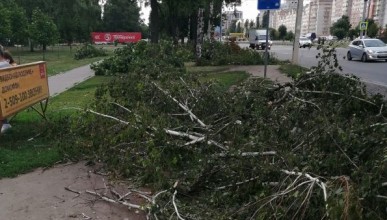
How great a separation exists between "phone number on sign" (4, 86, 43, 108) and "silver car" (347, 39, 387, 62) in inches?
845

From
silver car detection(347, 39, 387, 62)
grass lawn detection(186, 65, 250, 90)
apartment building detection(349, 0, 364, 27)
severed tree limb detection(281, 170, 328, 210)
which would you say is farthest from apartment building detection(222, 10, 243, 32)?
apartment building detection(349, 0, 364, 27)

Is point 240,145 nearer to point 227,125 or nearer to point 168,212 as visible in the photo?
point 227,125

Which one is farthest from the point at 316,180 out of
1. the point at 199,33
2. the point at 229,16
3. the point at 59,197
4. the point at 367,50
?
the point at 229,16

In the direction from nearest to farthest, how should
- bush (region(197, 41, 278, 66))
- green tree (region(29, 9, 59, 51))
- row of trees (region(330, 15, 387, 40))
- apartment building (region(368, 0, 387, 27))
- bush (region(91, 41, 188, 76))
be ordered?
bush (region(91, 41, 188, 76)) → bush (region(197, 41, 278, 66)) → green tree (region(29, 9, 59, 51)) → row of trees (region(330, 15, 387, 40)) → apartment building (region(368, 0, 387, 27))

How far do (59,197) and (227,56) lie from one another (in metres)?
18.9

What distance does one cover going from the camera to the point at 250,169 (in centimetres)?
386

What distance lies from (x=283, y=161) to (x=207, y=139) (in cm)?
120

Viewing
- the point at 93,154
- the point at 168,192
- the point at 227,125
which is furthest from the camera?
the point at 93,154

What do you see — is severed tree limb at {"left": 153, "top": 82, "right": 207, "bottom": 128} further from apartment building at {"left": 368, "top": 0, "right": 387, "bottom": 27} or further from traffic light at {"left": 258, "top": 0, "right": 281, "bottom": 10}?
apartment building at {"left": 368, "top": 0, "right": 387, "bottom": 27}

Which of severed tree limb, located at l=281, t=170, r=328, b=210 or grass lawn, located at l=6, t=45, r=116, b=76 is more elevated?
severed tree limb, located at l=281, t=170, r=328, b=210

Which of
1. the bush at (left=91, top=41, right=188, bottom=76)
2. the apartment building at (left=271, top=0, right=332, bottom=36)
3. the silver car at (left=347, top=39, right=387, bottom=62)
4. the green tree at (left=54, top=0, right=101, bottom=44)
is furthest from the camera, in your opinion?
the apartment building at (left=271, top=0, right=332, bottom=36)

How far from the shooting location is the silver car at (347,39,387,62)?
24.2 meters

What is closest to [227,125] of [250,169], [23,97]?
[250,169]

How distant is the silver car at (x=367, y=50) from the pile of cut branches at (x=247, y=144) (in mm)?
19466
